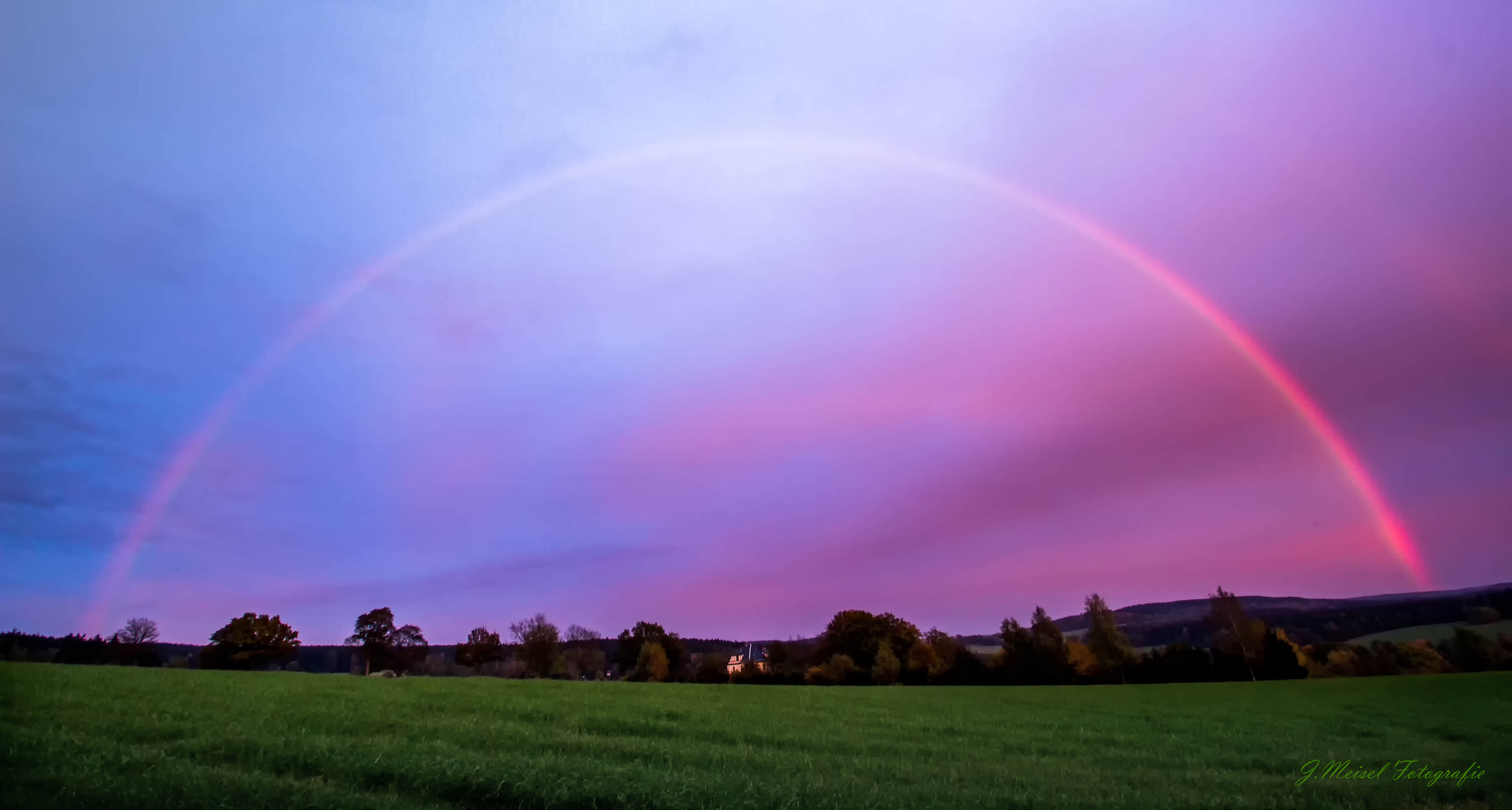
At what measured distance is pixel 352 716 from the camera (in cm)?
1644

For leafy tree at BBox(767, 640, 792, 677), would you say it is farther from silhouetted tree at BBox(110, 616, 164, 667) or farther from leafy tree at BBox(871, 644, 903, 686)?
silhouetted tree at BBox(110, 616, 164, 667)

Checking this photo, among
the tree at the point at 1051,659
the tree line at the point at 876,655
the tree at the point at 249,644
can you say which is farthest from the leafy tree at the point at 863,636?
the tree at the point at 249,644

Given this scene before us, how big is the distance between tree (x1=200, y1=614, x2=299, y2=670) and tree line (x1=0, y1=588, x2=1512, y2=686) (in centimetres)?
11

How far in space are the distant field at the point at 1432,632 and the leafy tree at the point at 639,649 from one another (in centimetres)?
8388

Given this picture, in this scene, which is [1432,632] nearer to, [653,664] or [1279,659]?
[1279,659]

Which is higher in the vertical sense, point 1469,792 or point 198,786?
point 198,786

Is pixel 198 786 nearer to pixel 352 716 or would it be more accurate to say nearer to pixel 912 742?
pixel 352 716

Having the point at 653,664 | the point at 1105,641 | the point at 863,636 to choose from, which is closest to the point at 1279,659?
the point at 1105,641

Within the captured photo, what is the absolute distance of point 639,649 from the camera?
359ft

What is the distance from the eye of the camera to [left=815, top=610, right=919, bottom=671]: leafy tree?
101125 millimetres

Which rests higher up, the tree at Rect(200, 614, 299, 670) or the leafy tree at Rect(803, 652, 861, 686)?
the tree at Rect(200, 614, 299, 670)

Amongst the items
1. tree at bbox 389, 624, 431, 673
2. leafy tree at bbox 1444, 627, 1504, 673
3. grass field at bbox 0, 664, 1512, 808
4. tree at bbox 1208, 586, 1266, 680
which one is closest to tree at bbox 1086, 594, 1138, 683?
tree at bbox 1208, 586, 1266, 680

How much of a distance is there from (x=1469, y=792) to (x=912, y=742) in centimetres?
1065

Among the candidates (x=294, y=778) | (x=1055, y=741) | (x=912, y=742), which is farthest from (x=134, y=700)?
(x=1055, y=741)
